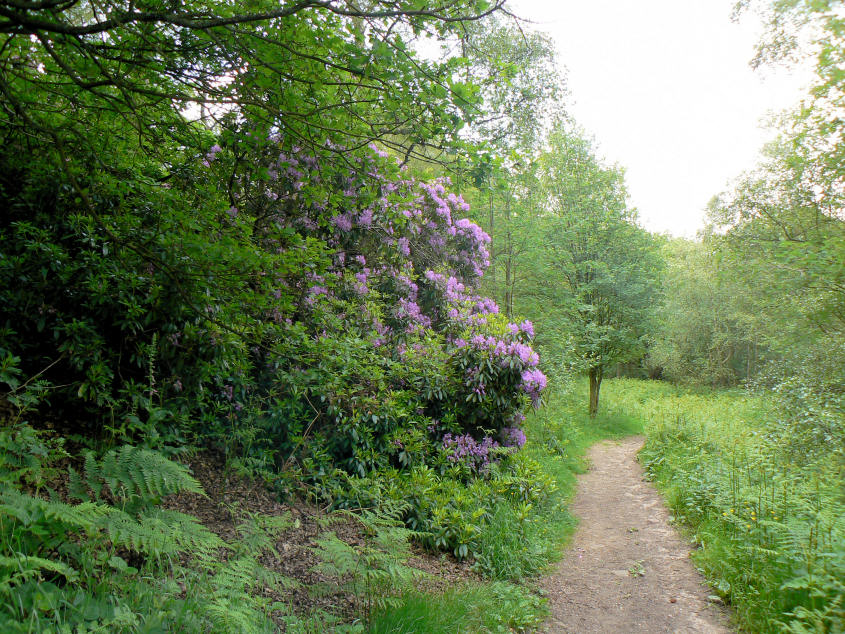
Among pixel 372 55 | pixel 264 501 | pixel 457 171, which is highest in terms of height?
pixel 372 55

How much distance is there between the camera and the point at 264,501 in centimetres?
414

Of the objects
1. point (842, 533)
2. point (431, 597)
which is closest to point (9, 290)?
point (431, 597)

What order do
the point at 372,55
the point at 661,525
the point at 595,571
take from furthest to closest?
the point at 661,525 → the point at 595,571 → the point at 372,55

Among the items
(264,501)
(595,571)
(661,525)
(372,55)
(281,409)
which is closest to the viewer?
(372,55)

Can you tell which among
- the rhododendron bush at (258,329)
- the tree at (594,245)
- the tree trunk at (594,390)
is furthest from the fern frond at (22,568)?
the tree trunk at (594,390)

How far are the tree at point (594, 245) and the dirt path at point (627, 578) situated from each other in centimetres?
678

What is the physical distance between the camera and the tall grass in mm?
3123

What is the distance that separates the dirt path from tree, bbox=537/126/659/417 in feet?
22.3

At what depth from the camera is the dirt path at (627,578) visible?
382 centimetres

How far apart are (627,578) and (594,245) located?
10.4 meters

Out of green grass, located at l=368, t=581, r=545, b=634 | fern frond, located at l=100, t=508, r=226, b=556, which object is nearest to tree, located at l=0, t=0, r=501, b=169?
fern frond, located at l=100, t=508, r=226, b=556

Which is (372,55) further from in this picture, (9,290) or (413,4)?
(9,290)

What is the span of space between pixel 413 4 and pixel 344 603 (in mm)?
3787

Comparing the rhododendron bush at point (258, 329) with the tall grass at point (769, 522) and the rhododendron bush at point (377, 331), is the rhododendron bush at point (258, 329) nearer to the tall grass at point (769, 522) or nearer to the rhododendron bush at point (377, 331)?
the rhododendron bush at point (377, 331)
